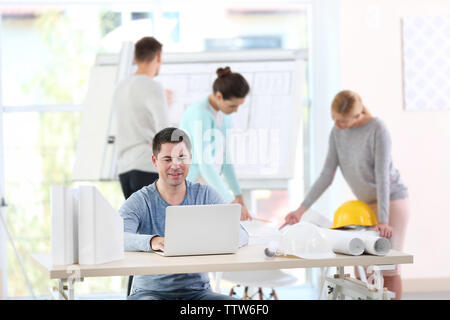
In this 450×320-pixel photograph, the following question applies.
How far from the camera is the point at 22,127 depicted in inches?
174

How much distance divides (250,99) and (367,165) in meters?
1.19

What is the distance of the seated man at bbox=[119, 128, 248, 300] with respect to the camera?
7.04 feet

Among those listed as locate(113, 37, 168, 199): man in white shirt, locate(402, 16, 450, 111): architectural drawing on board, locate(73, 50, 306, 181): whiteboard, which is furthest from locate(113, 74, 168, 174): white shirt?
locate(402, 16, 450, 111): architectural drawing on board

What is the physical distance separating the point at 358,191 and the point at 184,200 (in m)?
1.46

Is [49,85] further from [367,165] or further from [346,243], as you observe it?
[346,243]

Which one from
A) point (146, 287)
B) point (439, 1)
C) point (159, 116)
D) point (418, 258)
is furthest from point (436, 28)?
point (146, 287)

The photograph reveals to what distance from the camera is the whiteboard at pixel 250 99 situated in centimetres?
419

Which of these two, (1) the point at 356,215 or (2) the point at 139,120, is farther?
(1) the point at 356,215

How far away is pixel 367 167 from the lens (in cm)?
329

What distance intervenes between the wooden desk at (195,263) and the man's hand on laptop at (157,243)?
0.02 meters

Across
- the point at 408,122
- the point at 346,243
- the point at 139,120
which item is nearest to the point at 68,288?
the point at 346,243

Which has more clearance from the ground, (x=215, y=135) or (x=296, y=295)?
(x=215, y=135)

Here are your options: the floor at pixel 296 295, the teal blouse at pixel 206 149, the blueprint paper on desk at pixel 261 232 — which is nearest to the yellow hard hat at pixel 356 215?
the blueprint paper on desk at pixel 261 232

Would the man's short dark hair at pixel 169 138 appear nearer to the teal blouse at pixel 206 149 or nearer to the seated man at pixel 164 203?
the seated man at pixel 164 203
